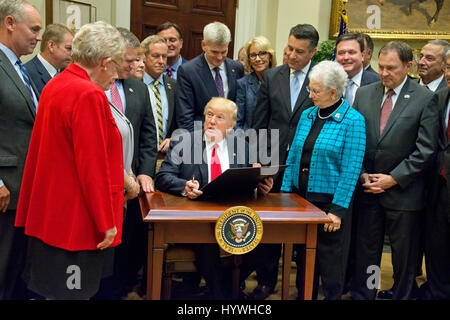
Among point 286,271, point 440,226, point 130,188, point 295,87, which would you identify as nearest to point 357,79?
point 295,87

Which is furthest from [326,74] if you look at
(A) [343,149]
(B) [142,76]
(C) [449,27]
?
(C) [449,27]

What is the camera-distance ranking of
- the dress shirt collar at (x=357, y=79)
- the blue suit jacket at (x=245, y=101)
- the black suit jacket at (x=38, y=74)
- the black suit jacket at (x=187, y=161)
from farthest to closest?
the blue suit jacket at (x=245, y=101) → the dress shirt collar at (x=357, y=79) → the black suit jacket at (x=38, y=74) → the black suit jacket at (x=187, y=161)

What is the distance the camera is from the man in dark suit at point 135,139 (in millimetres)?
3254

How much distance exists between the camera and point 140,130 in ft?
11.2

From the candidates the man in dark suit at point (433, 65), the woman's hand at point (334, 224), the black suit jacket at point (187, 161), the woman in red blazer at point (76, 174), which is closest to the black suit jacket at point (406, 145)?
the woman's hand at point (334, 224)

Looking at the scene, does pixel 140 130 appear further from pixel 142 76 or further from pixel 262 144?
pixel 262 144

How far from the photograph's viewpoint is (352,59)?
12.7ft

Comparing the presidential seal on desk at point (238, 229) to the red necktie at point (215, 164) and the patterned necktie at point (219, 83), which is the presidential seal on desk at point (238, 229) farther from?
the patterned necktie at point (219, 83)

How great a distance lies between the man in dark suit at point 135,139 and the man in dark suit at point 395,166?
1521 millimetres

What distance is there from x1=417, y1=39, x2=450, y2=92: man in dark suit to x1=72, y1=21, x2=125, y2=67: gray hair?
345cm

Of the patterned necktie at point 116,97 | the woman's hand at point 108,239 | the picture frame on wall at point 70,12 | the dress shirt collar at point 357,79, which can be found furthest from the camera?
the picture frame on wall at point 70,12

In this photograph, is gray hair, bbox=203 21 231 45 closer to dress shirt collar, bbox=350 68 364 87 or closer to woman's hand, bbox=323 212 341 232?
dress shirt collar, bbox=350 68 364 87
